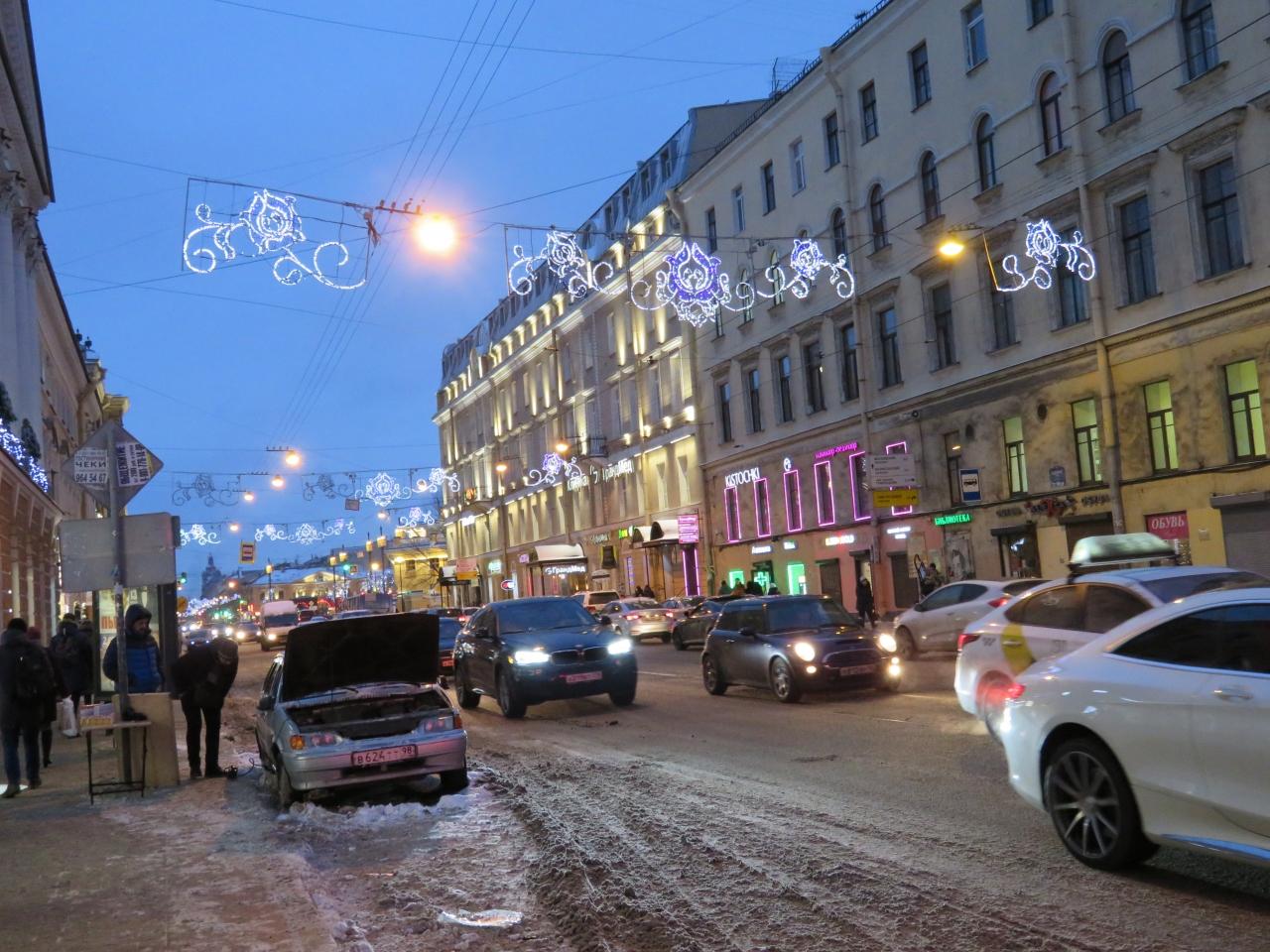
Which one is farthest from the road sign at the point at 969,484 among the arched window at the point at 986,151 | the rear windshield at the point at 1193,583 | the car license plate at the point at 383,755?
the car license plate at the point at 383,755

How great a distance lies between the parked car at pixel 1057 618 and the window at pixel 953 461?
73.1 ft

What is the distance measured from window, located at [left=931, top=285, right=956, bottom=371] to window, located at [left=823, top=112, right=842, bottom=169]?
21.4 ft

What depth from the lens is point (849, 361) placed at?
3941 cm

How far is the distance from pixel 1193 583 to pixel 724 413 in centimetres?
3850

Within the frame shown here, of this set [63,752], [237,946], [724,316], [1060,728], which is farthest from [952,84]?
[237,946]

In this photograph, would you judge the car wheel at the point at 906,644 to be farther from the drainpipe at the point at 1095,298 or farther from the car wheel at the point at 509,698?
the car wheel at the point at 509,698

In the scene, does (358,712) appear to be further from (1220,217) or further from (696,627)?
(696,627)

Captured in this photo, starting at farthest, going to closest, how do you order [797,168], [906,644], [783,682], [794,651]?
[797,168], [906,644], [783,682], [794,651]

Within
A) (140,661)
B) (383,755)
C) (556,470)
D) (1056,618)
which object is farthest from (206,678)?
(556,470)

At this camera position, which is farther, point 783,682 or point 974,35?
point 974,35

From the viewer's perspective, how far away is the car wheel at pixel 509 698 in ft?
56.5

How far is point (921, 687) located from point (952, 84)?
70.3 feet

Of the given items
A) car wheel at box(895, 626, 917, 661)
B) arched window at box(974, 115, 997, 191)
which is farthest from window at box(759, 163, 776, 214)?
car wheel at box(895, 626, 917, 661)

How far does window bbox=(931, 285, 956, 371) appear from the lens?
34656 mm
